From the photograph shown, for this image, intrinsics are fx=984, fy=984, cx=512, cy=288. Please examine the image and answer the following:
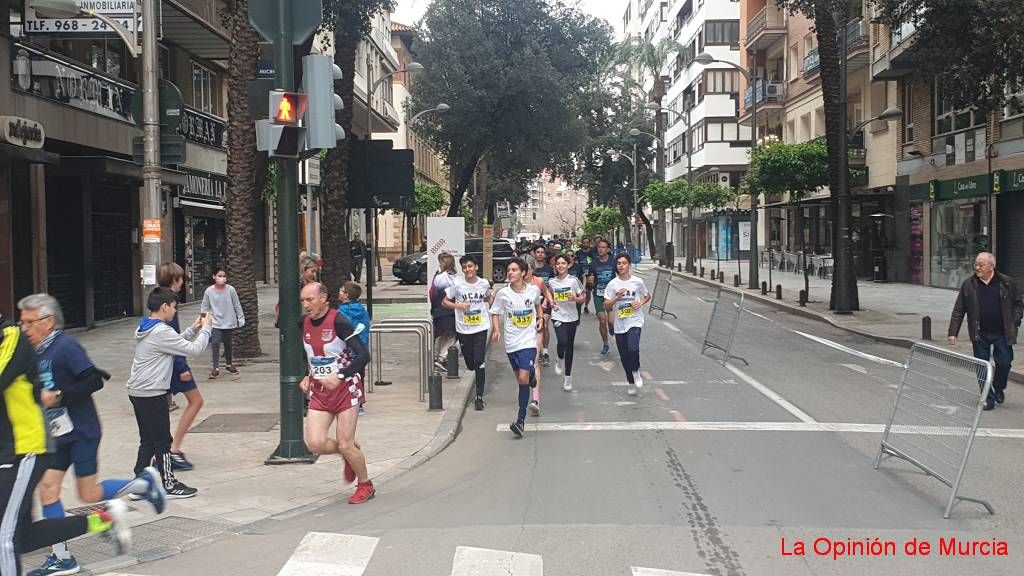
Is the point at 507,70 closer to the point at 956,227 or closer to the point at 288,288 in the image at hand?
the point at 956,227

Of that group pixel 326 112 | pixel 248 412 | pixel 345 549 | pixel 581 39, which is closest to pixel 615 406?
pixel 248 412

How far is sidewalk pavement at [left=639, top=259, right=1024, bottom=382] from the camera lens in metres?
18.4

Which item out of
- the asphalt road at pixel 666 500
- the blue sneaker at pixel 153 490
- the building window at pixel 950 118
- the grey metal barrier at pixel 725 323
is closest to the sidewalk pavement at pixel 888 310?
the grey metal barrier at pixel 725 323

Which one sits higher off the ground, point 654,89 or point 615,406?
point 654,89

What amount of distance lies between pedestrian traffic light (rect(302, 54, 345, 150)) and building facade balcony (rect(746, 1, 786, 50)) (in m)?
40.9

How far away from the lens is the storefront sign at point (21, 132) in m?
15.6

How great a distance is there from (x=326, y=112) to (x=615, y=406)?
497 centimetres

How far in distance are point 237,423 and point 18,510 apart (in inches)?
226

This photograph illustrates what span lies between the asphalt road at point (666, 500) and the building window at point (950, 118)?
59.6 ft

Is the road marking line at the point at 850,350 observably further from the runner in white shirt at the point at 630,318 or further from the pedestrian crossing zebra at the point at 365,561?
the pedestrian crossing zebra at the point at 365,561

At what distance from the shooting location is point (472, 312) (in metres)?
12.0

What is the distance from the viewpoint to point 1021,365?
14094 millimetres

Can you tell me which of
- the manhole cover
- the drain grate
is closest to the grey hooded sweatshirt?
the drain grate

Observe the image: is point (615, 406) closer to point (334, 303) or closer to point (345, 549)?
point (345, 549)
